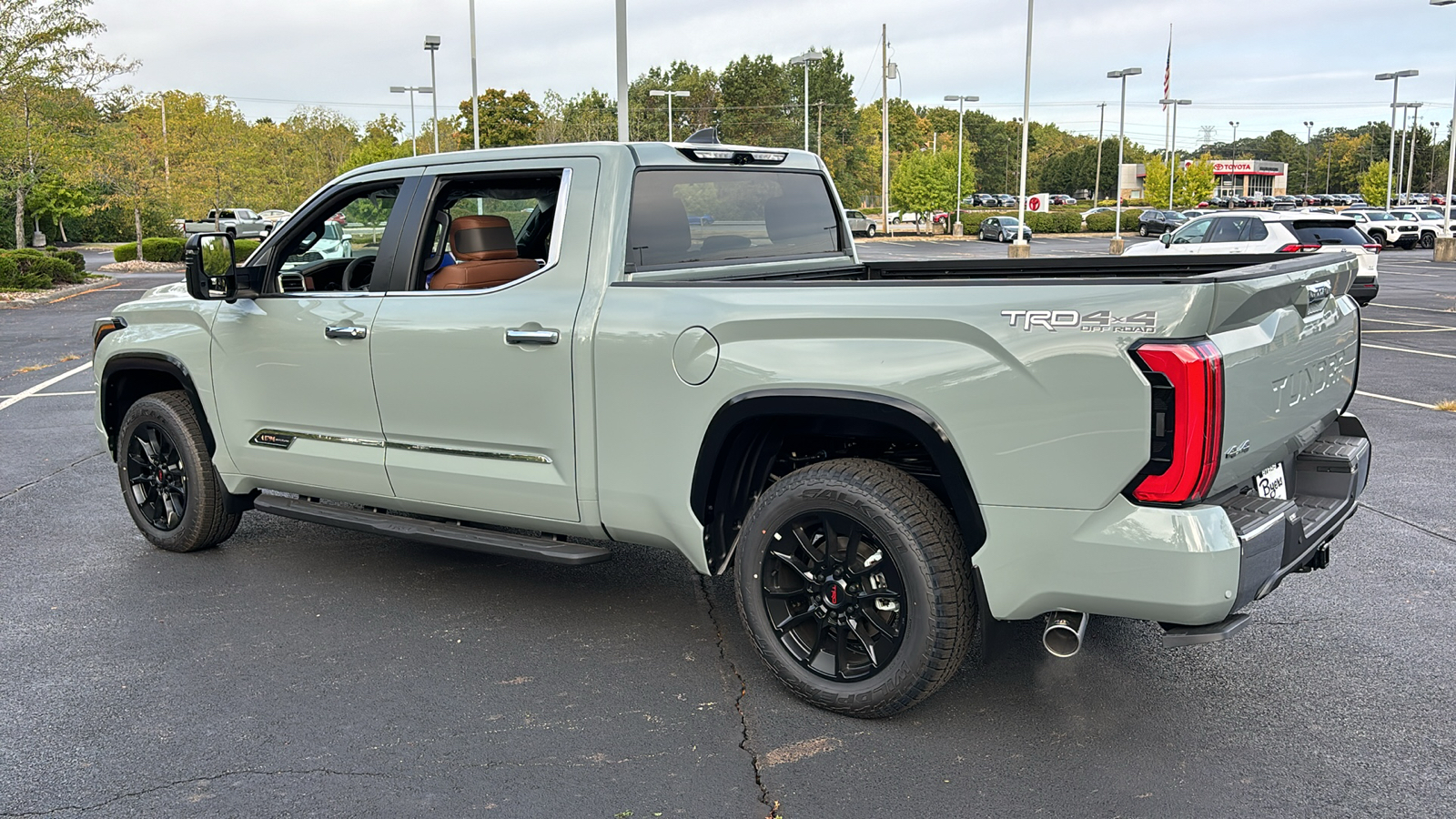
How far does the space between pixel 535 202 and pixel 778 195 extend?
1.09 metres

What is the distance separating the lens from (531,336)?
4.37 meters

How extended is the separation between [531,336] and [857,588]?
1526mm

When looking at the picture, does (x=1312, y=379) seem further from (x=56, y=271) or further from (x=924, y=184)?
(x=924, y=184)

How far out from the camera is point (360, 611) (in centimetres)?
508

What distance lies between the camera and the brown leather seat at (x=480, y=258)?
192 inches

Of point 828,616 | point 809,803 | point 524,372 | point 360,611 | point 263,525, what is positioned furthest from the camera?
point 263,525

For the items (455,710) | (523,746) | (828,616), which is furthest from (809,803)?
(455,710)

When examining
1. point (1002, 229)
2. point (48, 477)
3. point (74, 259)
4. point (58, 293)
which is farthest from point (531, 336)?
point (1002, 229)

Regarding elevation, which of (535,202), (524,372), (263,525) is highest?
(535,202)

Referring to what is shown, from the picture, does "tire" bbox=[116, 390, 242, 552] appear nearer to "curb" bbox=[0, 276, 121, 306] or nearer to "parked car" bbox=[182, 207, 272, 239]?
"curb" bbox=[0, 276, 121, 306]

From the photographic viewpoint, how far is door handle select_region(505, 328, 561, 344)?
433 cm

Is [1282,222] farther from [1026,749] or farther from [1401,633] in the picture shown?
[1026,749]

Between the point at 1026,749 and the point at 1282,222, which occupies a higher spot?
the point at 1282,222

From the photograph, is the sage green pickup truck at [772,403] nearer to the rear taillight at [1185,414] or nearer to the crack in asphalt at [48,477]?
the rear taillight at [1185,414]
